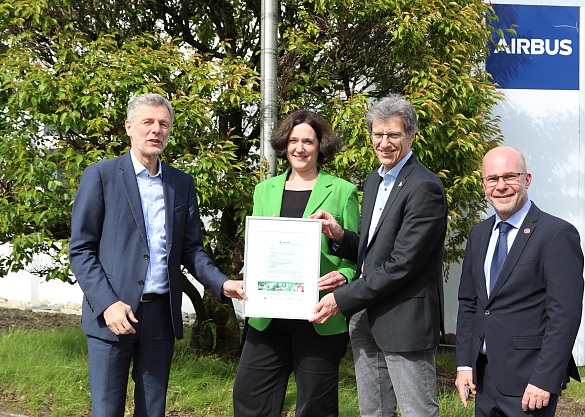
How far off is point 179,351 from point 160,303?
3687mm

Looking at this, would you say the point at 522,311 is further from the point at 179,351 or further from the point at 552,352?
the point at 179,351

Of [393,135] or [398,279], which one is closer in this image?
[398,279]

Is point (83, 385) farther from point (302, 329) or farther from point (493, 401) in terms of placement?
point (493, 401)

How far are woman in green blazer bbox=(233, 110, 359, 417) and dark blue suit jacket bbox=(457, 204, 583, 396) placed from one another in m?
0.85

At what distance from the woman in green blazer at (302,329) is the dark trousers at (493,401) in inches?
31.8

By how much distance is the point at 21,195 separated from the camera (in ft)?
18.4

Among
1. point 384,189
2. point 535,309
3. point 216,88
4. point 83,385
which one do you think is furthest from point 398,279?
point 83,385

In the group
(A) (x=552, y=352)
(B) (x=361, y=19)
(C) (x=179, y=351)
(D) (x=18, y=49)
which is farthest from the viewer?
(C) (x=179, y=351)

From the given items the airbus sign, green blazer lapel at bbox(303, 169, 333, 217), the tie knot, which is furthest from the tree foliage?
the tie knot

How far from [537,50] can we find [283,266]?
5.33 meters

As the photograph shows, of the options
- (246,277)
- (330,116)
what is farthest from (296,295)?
(330,116)

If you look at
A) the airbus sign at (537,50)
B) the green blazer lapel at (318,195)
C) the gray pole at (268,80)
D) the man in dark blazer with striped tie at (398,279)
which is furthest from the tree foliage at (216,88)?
the man in dark blazer with striped tie at (398,279)

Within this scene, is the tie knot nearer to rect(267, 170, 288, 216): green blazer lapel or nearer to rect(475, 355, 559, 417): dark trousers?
rect(475, 355, 559, 417): dark trousers

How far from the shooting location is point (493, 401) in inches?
130
